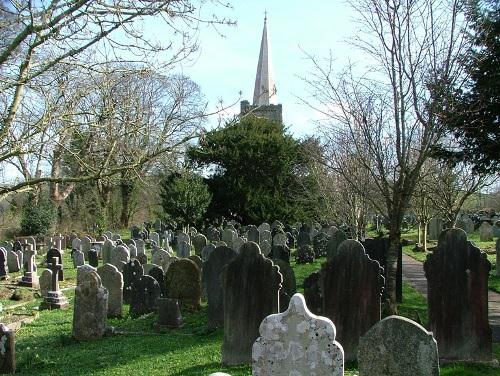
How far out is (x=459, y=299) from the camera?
7.80 m

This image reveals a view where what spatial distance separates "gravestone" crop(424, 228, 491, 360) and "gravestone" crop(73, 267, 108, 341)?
5674 mm

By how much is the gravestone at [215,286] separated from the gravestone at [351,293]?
215cm

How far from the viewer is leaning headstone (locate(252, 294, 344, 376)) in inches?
190

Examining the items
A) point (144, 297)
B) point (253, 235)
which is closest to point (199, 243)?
point (253, 235)

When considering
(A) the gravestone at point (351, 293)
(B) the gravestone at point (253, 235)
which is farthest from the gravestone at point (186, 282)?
(B) the gravestone at point (253, 235)

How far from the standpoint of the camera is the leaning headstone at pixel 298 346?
484 centimetres

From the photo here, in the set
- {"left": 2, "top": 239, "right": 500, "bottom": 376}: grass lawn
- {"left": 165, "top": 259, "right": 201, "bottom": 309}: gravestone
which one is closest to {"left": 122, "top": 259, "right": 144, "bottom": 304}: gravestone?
{"left": 165, "top": 259, "right": 201, "bottom": 309}: gravestone

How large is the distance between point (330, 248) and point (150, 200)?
3150cm

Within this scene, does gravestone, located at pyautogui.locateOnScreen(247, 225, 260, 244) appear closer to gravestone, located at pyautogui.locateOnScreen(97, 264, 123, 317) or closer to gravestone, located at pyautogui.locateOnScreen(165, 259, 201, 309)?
gravestone, located at pyautogui.locateOnScreen(165, 259, 201, 309)

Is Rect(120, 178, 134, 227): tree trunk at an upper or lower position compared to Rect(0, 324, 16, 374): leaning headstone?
upper

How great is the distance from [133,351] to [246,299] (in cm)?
217

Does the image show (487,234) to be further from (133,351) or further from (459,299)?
(133,351)

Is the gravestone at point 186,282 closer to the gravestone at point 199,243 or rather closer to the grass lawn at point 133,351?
the grass lawn at point 133,351

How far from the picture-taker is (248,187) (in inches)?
1548
